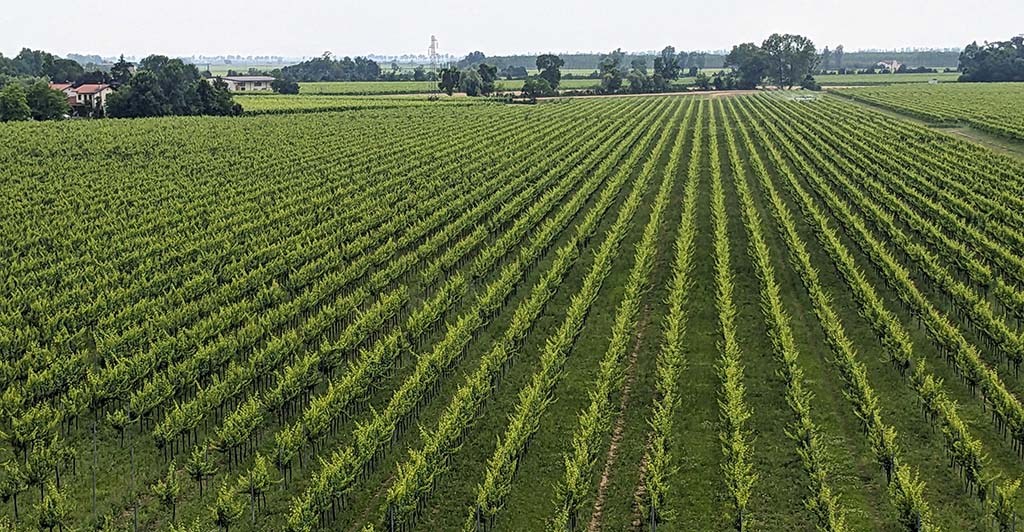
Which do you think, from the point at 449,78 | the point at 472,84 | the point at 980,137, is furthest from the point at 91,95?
the point at 980,137

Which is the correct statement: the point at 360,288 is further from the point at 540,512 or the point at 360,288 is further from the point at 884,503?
the point at 884,503

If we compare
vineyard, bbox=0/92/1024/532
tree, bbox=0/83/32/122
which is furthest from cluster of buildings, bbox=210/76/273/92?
vineyard, bbox=0/92/1024/532

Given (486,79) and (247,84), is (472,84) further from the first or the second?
(247,84)

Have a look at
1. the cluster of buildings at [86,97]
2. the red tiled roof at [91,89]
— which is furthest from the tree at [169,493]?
the red tiled roof at [91,89]

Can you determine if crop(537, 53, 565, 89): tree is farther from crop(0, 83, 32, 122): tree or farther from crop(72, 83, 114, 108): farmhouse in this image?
crop(0, 83, 32, 122): tree

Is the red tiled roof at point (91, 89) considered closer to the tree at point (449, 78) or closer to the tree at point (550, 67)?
the tree at point (449, 78)

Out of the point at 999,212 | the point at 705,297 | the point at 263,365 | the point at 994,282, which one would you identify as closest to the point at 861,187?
the point at 999,212

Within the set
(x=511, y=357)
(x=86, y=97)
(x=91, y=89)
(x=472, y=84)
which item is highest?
(x=91, y=89)
